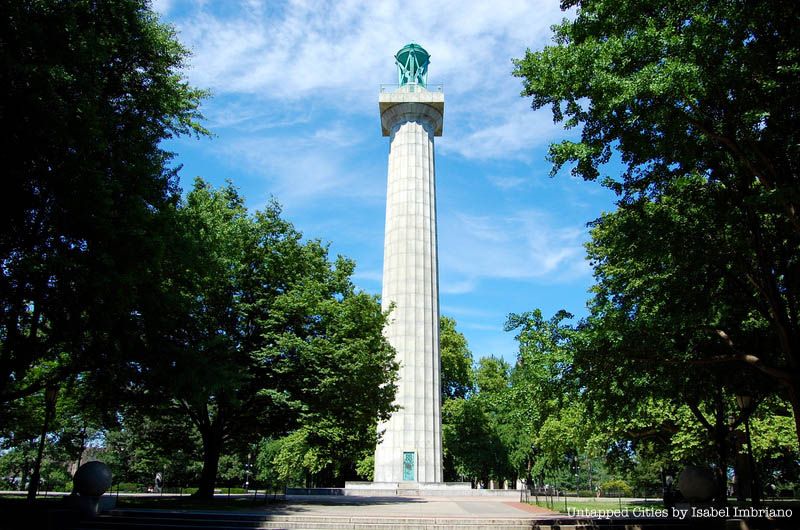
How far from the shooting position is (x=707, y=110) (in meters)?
11.4

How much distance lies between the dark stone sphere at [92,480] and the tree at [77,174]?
3.22 m

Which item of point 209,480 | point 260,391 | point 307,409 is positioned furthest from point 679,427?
point 209,480

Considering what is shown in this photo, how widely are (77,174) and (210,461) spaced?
16.1 meters

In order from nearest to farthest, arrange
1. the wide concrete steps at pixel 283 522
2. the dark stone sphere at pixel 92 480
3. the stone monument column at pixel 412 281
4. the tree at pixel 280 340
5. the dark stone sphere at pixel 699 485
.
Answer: the dark stone sphere at pixel 699 485, the wide concrete steps at pixel 283 522, the dark stone sphere at pixel 92 480, the tree at pixel 280 340, the stone monument column at pixel 412 281

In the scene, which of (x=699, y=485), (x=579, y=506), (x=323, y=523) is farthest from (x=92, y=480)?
(x=579, y=506)

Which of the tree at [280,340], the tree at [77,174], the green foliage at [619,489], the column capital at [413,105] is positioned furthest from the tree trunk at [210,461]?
the green foliage at [619,489]

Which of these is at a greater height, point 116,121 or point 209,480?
point 116,121

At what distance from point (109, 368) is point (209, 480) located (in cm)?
970

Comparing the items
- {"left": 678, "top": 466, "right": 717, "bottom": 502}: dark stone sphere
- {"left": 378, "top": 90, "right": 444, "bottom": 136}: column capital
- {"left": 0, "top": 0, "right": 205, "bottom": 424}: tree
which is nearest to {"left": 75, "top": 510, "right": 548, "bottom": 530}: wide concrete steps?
{"left": 678, "top": 466, "right": 717, "bottom": 502}: dark stone sphere

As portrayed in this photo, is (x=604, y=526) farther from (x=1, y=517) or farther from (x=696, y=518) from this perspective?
(x=1, y=517)

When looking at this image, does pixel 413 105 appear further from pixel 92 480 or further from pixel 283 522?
pixel 92 480

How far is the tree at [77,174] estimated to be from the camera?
11.7 meters

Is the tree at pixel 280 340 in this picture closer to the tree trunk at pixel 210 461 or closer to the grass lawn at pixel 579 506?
the tree trunk at pixel 210 461

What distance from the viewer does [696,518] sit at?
45.6 feet
